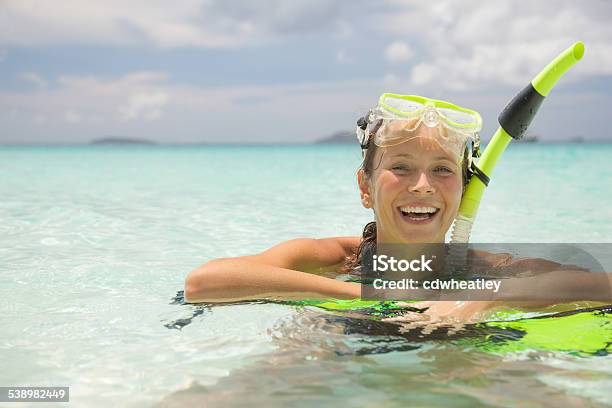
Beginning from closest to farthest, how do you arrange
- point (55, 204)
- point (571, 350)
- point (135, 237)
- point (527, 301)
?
point (571, 350)
point (527, 301)
point (135, 237)
point (55, 204)

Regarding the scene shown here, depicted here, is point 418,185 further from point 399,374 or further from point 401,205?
point 399,374

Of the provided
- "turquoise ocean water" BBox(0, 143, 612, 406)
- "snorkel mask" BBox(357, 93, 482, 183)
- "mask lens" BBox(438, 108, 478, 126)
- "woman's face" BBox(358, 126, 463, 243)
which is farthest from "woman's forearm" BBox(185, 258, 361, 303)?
"mask lens" BBox(438, 108, 478, 126)

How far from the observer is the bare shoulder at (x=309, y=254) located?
301 centimetres

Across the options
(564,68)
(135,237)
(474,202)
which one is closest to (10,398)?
(474,202)

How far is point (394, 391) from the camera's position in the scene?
2035mm

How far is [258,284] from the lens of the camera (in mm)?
2705

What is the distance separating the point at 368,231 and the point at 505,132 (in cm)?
87

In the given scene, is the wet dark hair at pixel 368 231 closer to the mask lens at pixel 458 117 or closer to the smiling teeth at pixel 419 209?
the mask lens at pixel 458 117

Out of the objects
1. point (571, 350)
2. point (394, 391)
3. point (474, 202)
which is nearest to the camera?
point (394, 391)

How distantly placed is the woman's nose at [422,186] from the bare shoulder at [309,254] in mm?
687

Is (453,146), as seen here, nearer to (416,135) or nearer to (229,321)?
(416,135)

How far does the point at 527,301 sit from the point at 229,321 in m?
1.29

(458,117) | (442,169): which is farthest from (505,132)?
(442,169)

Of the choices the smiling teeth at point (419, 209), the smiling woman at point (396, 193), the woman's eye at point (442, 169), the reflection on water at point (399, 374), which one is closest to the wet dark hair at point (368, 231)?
the smiling woman at point (396, 193)
